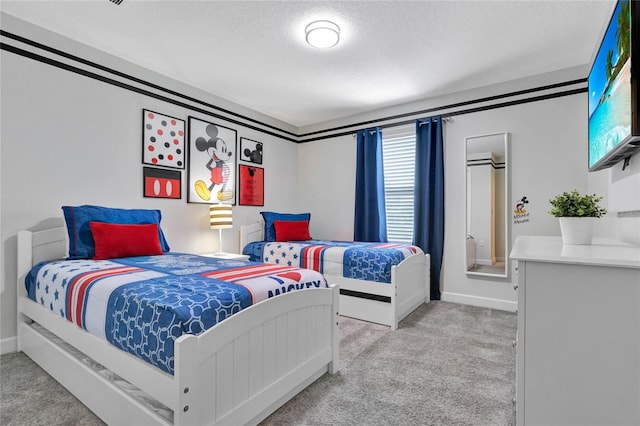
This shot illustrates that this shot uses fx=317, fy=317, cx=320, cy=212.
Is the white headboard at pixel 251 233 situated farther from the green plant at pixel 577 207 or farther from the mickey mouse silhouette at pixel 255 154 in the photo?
the green plant at pixel 577 207

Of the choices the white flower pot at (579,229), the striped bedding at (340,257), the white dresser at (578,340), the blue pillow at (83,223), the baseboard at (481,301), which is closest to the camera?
the white dresser at (578,340)

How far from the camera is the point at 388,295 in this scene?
283 cm

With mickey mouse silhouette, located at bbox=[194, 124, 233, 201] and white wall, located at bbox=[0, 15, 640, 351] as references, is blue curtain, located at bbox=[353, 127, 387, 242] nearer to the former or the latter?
white wall, located at bbox=[0, 15, 640, 351]

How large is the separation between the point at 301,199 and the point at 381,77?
7.57 ft

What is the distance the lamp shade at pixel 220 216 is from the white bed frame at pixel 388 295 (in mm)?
1266

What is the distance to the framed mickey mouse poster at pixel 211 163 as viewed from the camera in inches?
139

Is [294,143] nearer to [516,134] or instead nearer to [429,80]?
[429,80]

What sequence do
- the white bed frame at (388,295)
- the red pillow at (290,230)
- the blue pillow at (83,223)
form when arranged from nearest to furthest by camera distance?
the blue pillow at (83,223) < the white bed frame at (388,295) < the red pillow at (290,230)

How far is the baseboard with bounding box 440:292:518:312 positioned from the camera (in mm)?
3307

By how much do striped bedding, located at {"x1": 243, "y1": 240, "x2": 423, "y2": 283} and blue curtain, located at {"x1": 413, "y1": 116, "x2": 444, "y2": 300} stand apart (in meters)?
0.44

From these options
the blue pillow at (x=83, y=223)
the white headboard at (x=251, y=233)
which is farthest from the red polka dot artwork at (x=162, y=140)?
the white headboard at (x=251, y=233)

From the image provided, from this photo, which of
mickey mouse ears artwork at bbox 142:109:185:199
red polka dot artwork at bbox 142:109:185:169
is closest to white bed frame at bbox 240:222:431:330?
mickey mouse ears artwork at bbox 142:109:185:199

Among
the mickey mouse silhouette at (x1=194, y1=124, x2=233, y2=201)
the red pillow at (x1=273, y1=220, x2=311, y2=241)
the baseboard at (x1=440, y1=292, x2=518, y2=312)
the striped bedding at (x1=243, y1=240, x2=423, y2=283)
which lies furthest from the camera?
the red pillow at (x1=273, y1=220, x2=311, y2=241)

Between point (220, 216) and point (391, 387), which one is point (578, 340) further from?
point (220, 216)
